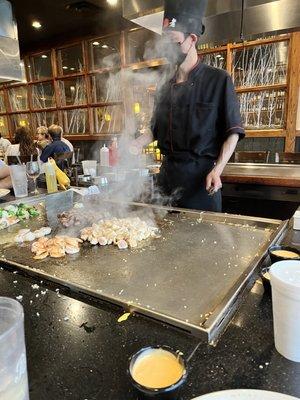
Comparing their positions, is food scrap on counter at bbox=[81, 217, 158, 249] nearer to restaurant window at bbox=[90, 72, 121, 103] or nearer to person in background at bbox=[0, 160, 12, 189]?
person in background at bbox=[0, 160, 12, 189]

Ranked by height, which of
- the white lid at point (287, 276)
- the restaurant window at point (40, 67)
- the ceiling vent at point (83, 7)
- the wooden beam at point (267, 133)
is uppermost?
the ceiling vent at point (83, 7)

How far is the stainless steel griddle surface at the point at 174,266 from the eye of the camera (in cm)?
84

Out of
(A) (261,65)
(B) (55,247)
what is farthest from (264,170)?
(B) (55,247)

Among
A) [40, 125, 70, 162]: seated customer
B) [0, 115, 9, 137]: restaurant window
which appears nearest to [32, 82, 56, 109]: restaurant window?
[0, 115, 9, 137]: restaurant window

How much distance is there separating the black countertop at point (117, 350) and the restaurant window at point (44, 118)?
19.1 ft

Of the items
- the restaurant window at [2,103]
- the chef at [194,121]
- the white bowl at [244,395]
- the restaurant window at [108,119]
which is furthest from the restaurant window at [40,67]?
the white bowl at [244,395]

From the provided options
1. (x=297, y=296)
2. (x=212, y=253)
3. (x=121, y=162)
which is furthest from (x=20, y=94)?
(x=297, y=296)

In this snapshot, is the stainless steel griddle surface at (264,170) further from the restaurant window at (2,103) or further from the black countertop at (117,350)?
the restaurant window at (2,103)

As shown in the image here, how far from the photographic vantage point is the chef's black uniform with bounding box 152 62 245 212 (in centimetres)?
190

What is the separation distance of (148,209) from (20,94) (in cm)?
607

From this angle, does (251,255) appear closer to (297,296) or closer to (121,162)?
(297,296)

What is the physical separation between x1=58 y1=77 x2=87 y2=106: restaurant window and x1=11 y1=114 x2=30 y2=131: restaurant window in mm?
1259

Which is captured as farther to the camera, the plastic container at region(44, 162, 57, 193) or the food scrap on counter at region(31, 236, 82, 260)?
the plastic container at region(44, 162, 57, 193)

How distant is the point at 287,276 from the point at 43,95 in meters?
6.53
